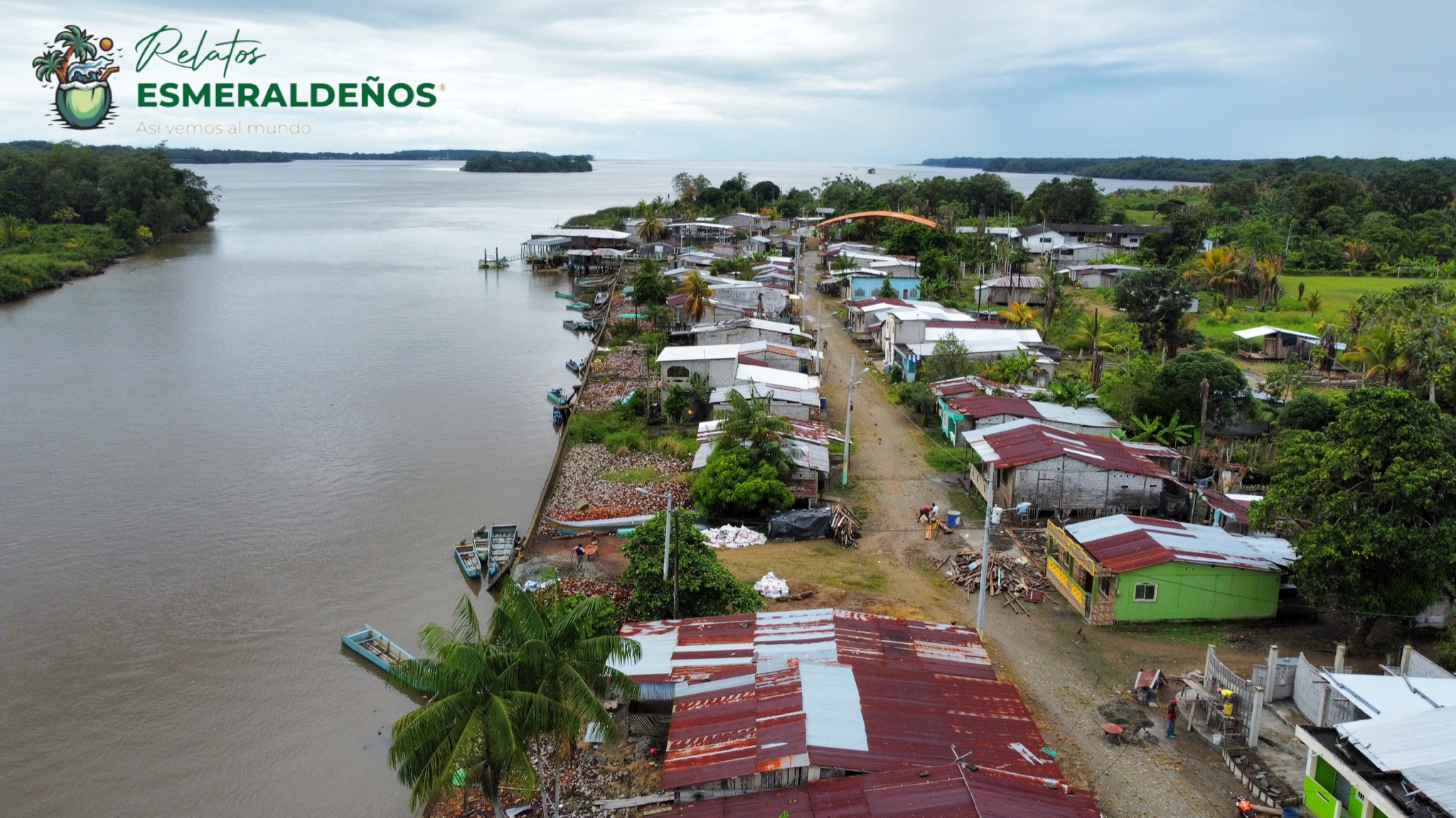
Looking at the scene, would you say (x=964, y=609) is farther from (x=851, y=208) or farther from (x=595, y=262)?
(x=851, y=208)

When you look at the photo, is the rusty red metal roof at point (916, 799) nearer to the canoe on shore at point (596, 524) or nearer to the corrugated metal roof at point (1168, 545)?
the corrugated metal roof at point (1168, 545)

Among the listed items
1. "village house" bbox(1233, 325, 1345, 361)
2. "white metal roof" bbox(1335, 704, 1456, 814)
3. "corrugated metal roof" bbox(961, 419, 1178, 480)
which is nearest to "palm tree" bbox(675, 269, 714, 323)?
"corrugated metal roof" bbox(961, 419, 1178, 480)

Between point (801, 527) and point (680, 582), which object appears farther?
point (801, 527)

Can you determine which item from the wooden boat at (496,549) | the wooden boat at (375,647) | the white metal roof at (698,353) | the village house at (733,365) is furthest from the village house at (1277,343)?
the wooden boat at (375,647)

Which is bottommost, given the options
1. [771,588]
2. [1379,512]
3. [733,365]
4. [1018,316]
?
[771,588]

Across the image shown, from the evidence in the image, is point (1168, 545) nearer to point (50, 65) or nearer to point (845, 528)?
point (845, 528)

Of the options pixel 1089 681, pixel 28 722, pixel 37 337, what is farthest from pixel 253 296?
pixel 1089 681

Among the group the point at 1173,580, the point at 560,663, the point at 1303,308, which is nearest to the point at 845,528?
the point at 1173,580
